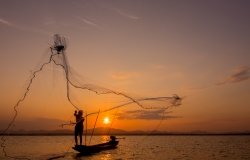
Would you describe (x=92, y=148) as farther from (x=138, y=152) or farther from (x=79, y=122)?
(x=138, y=152)

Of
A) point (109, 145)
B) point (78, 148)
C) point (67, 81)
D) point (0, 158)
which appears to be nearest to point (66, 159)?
point (78, 148)

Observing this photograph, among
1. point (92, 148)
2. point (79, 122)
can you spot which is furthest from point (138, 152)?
point (79, 122)

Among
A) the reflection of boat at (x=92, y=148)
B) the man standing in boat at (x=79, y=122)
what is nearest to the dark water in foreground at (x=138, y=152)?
the reflection of boat at (x=92, y=148)

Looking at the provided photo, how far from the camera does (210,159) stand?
4362 cm

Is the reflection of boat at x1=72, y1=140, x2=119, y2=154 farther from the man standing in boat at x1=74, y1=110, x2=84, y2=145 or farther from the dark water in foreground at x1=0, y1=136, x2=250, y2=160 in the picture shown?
the man standing in boat at x1=74, y1=110, x2=84, y2=145

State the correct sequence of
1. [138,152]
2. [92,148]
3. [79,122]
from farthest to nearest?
[138,152] → [92,148] → [79,122]

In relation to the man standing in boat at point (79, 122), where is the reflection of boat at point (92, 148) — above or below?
below

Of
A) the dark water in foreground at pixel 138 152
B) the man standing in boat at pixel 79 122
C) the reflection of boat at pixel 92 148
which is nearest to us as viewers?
the man standing in boat at pixel 79 122

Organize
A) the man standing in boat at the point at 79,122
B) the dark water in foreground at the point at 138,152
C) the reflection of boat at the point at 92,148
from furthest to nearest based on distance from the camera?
the dark water in foreground at the point at 138,152, the reflection of boat at the point at 92,148, the man standing in boat at the point at 79,122

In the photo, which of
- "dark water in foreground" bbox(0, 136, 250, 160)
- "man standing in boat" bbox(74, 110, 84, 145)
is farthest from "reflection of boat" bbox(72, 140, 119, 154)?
"man standing in boat" bbox(74, 110, 84, 145)

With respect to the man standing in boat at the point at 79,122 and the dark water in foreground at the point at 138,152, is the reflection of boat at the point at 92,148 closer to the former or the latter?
the dark water in foreground at the point at 138,152

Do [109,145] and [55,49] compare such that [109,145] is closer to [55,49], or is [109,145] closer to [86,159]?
[86,159]

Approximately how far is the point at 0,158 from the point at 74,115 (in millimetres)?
9773

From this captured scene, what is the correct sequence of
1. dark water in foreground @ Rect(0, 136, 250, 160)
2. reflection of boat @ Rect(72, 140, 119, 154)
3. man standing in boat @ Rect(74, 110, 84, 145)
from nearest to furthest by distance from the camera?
1. man standing in boat @ Rect(74, 110, 84, 145)
2. reflection of boat @ Rect(72, 140, 119, 154)
3. dark water in foreground @ Rect(0, 136, 250, 160)
